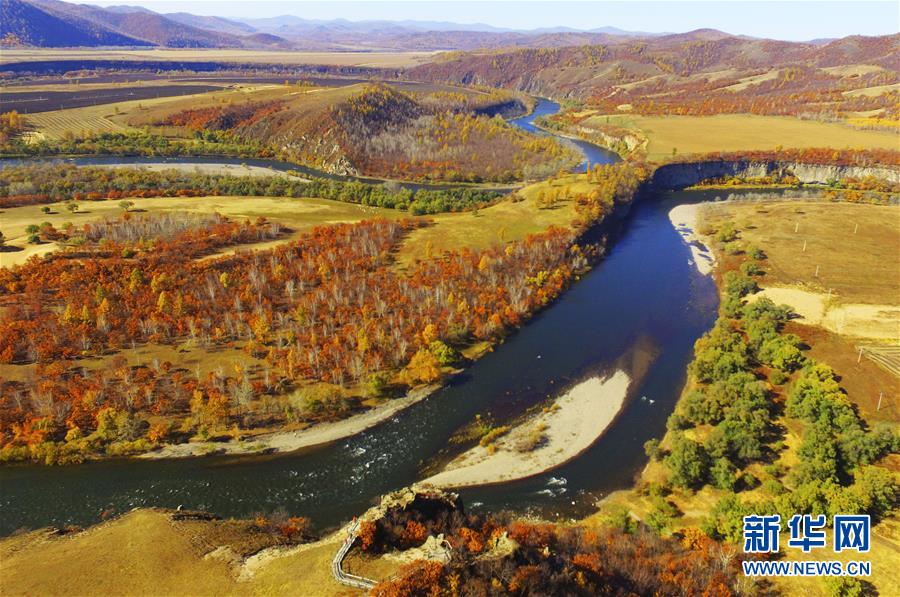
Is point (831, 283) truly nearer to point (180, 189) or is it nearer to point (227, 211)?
point (227, 211)

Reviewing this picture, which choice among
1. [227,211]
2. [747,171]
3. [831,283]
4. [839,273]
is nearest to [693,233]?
[839,273]

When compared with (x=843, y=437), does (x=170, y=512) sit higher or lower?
lower

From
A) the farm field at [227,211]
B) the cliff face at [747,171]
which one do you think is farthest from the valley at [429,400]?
the cliff face at [747,171]

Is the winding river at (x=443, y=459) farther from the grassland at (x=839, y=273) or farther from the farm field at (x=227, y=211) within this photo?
the farm field at (x=227, y=211)

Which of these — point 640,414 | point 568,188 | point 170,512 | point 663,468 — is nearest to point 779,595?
point 663,468

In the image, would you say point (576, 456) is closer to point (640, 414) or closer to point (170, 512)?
point (640, 414)

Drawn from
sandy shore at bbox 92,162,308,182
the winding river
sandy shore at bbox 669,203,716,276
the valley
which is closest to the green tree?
the valley
